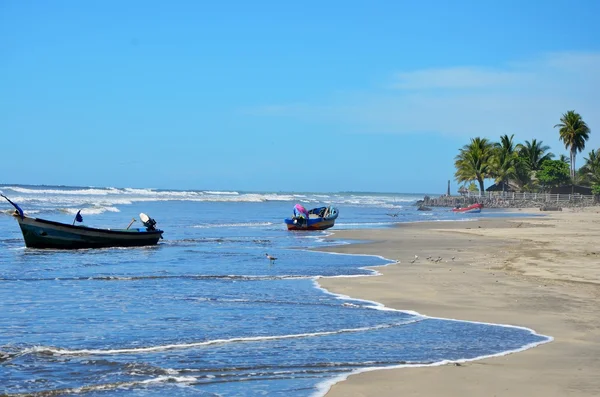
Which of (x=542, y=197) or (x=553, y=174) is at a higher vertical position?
(x=553, y=174)

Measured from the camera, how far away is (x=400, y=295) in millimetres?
15055

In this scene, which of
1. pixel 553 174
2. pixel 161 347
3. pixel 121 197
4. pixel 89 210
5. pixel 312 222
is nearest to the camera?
pixel 161 347

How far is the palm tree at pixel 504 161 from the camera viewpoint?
288 feet

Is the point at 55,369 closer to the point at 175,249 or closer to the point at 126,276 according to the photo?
the point at 126,276

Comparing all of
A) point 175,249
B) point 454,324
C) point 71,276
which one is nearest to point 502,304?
point 454,324

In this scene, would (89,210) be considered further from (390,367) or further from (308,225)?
(390,367)

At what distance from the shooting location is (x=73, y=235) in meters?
27.4

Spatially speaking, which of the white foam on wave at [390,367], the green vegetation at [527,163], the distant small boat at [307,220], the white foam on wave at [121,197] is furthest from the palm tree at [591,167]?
the white foam on wave at [390,367]

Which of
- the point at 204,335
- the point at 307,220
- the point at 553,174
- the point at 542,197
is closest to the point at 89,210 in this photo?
the point at 307,220

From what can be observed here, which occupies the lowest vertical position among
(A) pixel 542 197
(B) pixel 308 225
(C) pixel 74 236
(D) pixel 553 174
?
(B) pixel 308 225

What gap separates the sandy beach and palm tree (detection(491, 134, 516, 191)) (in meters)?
57.7

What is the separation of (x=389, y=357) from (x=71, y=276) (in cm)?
1138

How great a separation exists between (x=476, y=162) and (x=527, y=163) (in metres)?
6.81

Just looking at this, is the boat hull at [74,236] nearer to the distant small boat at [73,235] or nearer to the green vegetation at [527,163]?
the distant small boat at [73,235]
